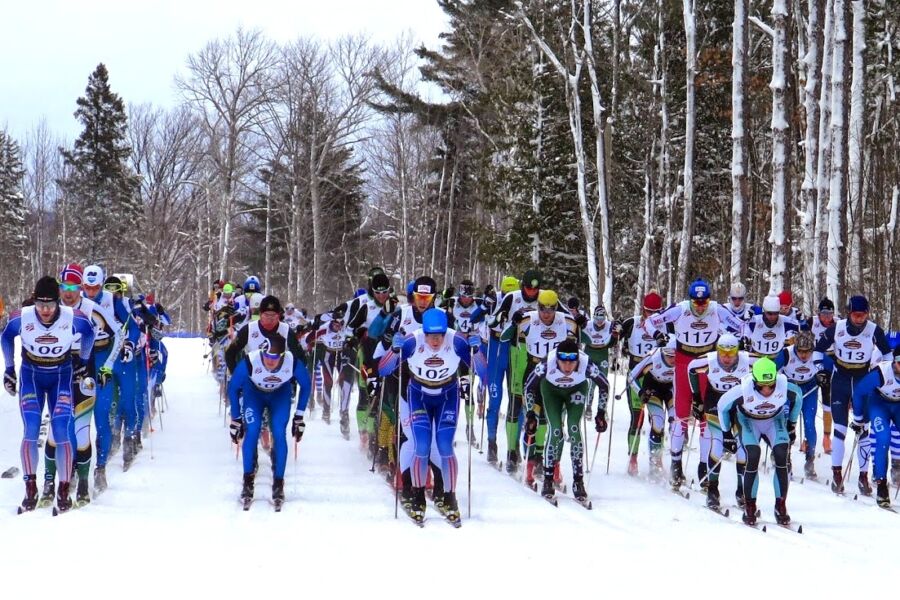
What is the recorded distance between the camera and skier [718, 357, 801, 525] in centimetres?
877

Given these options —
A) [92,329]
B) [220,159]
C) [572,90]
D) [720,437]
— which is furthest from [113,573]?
[220,159]

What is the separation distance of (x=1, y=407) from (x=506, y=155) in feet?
68.1

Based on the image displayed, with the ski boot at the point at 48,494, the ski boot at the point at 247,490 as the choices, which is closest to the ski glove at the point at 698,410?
the ski boot at the point at 247,490

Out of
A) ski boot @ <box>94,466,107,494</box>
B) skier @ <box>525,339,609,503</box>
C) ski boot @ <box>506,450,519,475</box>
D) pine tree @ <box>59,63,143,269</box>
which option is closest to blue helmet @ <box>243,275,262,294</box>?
ski boot @ <box>94,466,107,494</box>

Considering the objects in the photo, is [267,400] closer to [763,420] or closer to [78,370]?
[78,370]

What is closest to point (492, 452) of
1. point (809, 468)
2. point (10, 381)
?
point (809, 468)

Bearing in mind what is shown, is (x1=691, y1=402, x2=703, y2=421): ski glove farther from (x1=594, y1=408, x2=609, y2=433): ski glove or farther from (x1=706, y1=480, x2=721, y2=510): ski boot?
(x1=594, y1=408, x2=609, y2=433): ski glove

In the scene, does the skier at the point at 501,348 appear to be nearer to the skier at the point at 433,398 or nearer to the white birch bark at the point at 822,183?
the skier at the point at 433,398

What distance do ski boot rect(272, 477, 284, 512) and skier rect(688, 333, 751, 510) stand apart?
4437 millimetres

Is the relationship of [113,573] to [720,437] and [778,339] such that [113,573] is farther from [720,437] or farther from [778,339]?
[778,339]

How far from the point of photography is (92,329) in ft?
29.6

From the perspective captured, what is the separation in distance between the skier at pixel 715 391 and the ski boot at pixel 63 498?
6.42 meters

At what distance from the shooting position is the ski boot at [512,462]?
1111 cm

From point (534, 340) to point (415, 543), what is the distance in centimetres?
380
